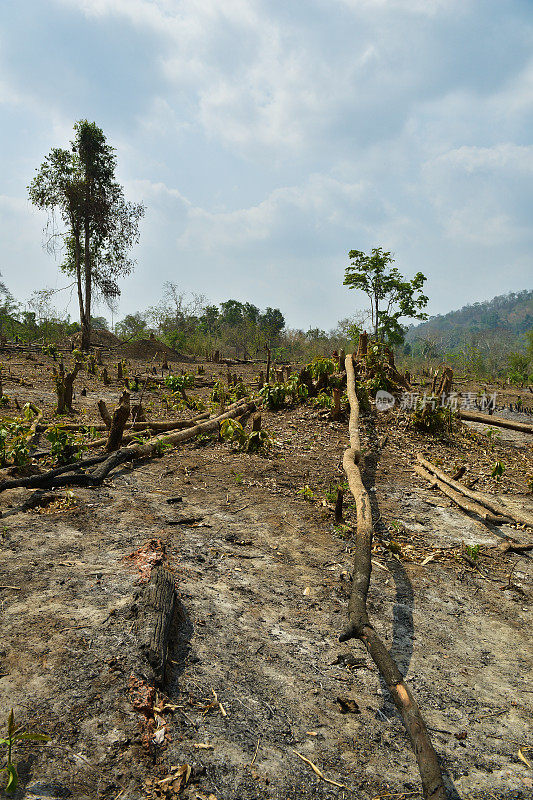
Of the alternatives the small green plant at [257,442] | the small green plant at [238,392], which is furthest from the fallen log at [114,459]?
the small green plant at [238,392]

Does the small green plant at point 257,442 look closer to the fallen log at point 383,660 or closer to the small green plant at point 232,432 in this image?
the small green plant at point 232,432

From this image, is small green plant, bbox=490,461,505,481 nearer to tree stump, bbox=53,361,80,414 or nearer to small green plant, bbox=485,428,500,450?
small green plant, bbox=485,428,500,450

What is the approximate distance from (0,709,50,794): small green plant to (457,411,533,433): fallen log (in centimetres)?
749

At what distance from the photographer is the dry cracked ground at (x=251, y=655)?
186 cm

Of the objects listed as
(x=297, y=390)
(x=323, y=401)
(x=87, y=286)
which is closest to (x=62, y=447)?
(x=323, y=401)

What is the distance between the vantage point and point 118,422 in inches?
253

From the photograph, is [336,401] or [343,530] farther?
[336,401]

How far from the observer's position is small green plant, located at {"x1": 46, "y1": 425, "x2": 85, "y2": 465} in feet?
18.7

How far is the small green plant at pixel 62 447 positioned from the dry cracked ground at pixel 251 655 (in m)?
1.01

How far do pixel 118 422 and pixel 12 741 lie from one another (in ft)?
16.6

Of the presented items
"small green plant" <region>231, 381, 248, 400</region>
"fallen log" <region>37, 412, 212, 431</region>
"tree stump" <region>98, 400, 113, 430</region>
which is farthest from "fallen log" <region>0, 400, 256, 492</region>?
"small green plant" <region>231, 381, 248, 400</region>

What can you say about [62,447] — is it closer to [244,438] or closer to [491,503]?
[244,438]

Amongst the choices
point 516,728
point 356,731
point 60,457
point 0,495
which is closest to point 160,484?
point 60,457

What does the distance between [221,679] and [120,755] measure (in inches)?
26.8
